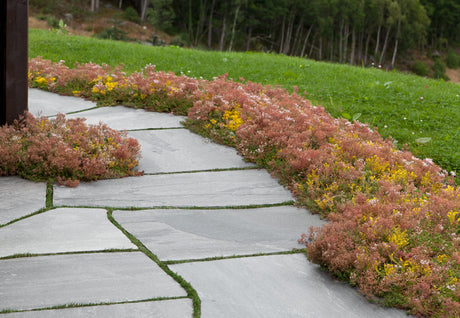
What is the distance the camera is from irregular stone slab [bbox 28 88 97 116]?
6.29m

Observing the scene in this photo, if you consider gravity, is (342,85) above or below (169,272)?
above

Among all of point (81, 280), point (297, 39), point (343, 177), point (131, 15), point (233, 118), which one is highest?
point (131, 15)

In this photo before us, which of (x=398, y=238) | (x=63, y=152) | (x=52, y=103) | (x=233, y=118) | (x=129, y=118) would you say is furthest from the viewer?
(x=52, y=103)

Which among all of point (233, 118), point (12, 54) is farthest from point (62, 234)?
point (233, 118)

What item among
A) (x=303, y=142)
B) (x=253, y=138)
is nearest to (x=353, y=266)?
(x=303, y=142)

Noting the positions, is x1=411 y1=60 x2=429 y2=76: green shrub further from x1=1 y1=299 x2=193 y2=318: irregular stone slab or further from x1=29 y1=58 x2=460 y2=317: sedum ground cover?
x1=1 y1=299 x2=193 y2=318: irregular stone slab

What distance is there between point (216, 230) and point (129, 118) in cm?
308

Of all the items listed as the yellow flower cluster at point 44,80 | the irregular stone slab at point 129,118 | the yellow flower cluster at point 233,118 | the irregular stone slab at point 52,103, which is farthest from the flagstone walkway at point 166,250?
the yellow flower cluster at point 44,80

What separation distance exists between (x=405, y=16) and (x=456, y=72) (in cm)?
1387

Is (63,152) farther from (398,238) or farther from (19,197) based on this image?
(398,238)

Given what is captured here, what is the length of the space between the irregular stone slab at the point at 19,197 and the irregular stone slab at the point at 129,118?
1.67m

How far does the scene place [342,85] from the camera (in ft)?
27.6

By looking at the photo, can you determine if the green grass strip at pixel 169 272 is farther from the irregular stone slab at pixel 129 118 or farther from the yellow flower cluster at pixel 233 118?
the irregular stone slab at pixel 129 118

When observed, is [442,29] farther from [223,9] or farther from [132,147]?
[132,147]
